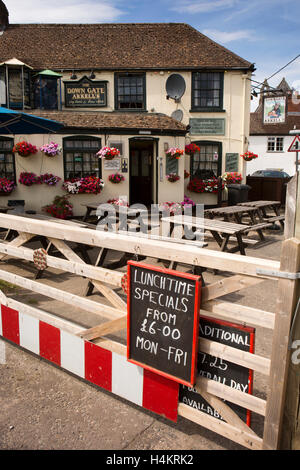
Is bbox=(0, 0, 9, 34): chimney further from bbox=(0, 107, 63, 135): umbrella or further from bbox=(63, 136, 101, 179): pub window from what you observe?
bbox=(0, 107, 63, 135): umbrella

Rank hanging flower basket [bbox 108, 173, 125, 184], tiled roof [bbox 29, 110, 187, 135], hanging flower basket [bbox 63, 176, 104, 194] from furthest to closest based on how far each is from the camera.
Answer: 1. hanging flower basket [bbox 108, 173, 125, 184]
2. tiled roof [bbox 29, 110, 187, 135]
3. hanging flower basket [bbox 63, 176, 104, 194]

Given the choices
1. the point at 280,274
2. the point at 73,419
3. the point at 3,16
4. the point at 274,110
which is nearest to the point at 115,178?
the point at 3,16

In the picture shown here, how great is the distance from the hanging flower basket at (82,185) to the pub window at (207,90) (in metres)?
5.77

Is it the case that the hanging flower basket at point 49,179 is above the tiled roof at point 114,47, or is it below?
below

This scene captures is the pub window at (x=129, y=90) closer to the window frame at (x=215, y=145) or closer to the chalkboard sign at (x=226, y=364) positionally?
the window frame at (x=215, y=145)

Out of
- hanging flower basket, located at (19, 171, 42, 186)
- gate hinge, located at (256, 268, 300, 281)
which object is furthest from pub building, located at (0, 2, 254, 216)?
gate hinge, located at (256, 268, 300, 281)

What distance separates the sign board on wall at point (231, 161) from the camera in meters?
16.2

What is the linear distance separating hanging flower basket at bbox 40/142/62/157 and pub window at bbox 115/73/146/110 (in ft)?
14.4

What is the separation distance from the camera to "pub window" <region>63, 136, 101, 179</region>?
13.2m

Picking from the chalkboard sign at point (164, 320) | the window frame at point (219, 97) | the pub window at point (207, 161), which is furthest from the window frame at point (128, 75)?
the chalkboard sign at point (164, 320)

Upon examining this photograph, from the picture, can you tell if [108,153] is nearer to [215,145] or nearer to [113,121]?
[113,121]

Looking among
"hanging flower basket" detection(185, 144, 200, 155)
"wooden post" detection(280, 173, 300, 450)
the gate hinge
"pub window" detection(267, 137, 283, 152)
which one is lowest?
"wooden post" detection(280, 173, 300, 450)

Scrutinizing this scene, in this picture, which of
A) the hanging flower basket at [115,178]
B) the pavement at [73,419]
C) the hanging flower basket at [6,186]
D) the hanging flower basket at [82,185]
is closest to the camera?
the pavement at [73,419]

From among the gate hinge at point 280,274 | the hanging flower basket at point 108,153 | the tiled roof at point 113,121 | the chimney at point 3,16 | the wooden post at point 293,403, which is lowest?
the wooden post at point 293,403
